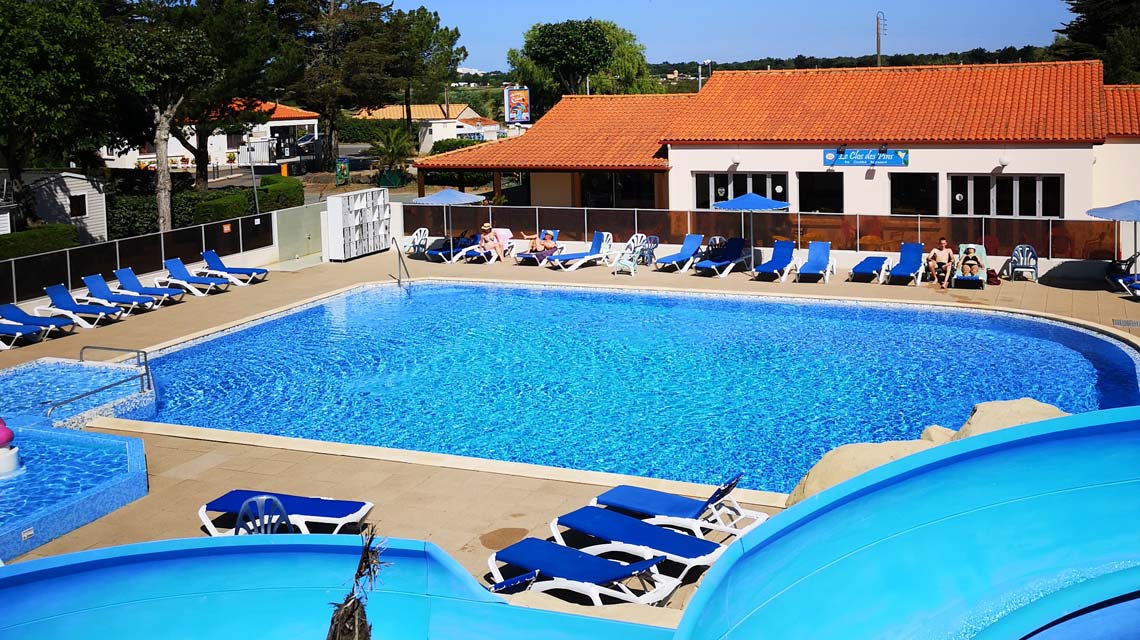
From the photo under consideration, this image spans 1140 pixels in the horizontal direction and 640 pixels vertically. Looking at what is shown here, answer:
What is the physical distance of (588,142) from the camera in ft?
102

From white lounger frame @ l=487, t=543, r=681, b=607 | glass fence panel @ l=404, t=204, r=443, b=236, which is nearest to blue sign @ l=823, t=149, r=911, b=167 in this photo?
glass fence panel @ l=404, t=204, r=443, b=236

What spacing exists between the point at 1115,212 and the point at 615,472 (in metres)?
12.9

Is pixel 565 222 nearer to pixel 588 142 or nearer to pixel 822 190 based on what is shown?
pixel 588 142

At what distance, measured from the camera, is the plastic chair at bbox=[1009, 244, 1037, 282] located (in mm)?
22234

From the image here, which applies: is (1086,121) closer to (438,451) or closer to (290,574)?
(438,451)

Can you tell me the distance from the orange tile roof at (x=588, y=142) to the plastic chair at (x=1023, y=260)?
891 centimetres

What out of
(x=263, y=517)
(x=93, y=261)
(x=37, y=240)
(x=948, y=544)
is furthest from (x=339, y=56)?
(x=948, y=544)

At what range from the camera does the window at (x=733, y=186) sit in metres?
27.0

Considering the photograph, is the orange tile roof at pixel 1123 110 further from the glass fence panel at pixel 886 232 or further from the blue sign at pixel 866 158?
the glass fence panel at pixel 886 232

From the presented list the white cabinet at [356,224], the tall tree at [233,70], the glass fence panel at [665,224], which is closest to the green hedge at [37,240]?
the white cabinet at [356,224]

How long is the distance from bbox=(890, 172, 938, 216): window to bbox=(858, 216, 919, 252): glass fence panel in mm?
2230

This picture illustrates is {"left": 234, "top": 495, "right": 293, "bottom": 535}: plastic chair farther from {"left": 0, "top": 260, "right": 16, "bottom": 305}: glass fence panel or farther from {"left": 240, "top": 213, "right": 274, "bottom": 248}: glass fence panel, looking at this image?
{"left": 240, "top": 213, "right": 274, "bottom": 248}: glass fence panel

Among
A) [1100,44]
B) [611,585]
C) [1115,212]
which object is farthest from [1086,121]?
[1100,44]

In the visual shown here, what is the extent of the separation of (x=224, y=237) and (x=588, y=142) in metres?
10.9
